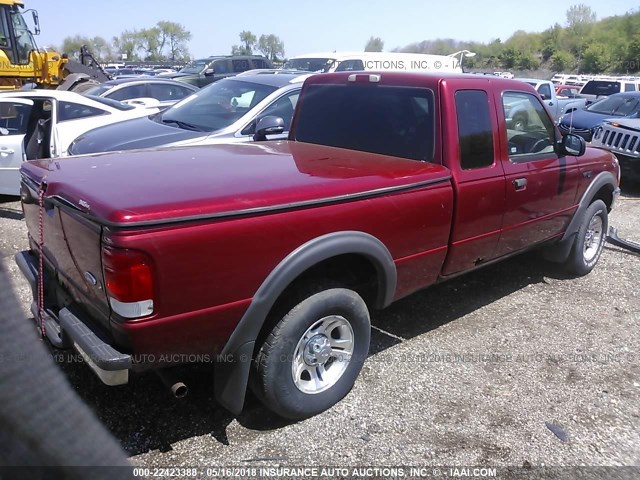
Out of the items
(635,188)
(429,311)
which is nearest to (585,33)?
(635,188)

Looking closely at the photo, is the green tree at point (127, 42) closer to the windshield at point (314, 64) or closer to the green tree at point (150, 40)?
the green tree at point (150, 40)

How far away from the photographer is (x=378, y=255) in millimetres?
3162

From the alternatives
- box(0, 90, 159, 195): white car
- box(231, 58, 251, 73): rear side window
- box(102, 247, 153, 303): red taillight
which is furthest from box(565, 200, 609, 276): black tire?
box(231, 58, 251, 73): rear side window

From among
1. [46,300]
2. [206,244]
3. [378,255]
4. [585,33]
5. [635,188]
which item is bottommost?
[635,188]

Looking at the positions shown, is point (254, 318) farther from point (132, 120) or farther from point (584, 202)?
point (132, 120)

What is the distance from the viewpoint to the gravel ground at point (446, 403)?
295 centimetres

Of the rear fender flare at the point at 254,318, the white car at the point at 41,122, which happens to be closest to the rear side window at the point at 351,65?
the white car at the point at 41,122

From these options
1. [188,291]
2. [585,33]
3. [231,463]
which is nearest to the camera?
[188,291]

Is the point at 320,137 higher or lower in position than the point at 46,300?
higher

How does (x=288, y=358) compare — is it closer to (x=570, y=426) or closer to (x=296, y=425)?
(x=296, y=425)

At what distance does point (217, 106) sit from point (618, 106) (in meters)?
9.07

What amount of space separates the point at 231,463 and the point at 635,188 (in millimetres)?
9978

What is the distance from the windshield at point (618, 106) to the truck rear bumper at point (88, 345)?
11424 mm

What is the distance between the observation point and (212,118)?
6660mm
